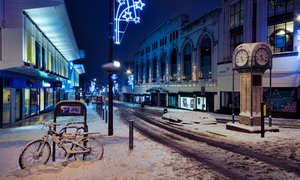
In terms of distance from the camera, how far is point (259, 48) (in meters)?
15.3

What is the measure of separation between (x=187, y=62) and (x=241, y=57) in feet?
82.4

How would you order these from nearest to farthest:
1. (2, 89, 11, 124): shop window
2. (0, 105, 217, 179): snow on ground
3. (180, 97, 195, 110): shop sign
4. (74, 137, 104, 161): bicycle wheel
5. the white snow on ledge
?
(0, 105, 217, 179): snow on ground, (74, 137, 104, 161): bicycle wheel, (2, 89, 11, 124): shop window, the white snow on ledge, (180, 97, 195, 110): shop sign

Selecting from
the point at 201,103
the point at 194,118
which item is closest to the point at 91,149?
the point at 194,118

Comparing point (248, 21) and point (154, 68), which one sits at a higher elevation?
point (248, 21)

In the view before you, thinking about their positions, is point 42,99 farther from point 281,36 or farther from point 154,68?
point 154,68

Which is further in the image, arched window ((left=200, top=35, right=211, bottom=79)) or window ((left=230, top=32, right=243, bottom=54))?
arched window ((left=200, top=35, right=211, bottom=79))

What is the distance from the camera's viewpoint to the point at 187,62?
134 ft

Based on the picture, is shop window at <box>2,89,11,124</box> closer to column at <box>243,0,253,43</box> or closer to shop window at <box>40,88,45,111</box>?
shop window at <box>40,88,45,111</box>

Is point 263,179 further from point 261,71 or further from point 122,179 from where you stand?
point 261,71

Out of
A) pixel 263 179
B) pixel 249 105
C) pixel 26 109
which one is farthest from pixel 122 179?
pixel 26 109

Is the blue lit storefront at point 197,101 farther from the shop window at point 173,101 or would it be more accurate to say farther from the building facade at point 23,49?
the building facade at point 23,49

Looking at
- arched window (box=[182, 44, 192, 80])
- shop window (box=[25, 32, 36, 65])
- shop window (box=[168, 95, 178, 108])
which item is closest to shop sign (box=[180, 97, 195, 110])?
shop window (box=[168, 95, 178, 108])

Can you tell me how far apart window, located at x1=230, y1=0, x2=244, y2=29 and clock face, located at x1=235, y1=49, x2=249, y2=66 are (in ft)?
46.3

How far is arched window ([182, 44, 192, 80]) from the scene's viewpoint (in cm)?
3988
